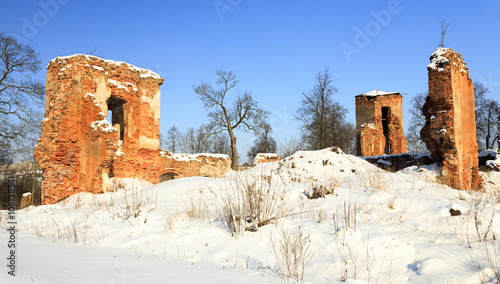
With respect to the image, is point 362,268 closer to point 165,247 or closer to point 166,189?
point 165,247

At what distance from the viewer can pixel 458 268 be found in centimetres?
285

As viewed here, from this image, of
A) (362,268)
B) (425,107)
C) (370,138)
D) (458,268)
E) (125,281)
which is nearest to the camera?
(125,281)

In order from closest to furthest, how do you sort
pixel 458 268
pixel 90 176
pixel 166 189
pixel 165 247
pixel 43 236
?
pixel 458 268
pixel 165 247
pixel 43 236
pixel 166 189
pixel 90 176

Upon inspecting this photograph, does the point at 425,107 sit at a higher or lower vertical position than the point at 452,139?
higher

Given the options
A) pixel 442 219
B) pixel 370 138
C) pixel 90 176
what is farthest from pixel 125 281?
pixel 370 138

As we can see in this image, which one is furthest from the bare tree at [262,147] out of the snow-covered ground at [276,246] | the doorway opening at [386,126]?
the snow-covered ground at [276,246]

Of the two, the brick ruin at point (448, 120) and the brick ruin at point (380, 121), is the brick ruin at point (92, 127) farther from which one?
the brick ruin at point (380, 121)

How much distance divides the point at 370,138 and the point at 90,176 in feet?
67.0

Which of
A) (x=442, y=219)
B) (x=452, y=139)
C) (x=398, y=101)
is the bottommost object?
(x=442, y=219)

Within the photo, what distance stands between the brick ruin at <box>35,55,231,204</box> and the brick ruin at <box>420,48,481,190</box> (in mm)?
13081

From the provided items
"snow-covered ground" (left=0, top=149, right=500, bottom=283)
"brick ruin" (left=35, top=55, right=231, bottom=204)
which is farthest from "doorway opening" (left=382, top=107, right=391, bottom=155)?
"snow-covered ground" (left=0, top=149, right=500, bottom=283)

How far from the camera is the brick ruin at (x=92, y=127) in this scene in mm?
11555

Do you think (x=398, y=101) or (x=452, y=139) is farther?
(x=398, y=101)

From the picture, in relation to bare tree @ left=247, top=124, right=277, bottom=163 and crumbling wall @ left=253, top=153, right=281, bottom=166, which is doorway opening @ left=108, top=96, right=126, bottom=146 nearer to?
crumbling wall @ left=253, top=153, right=281, bottom=166
